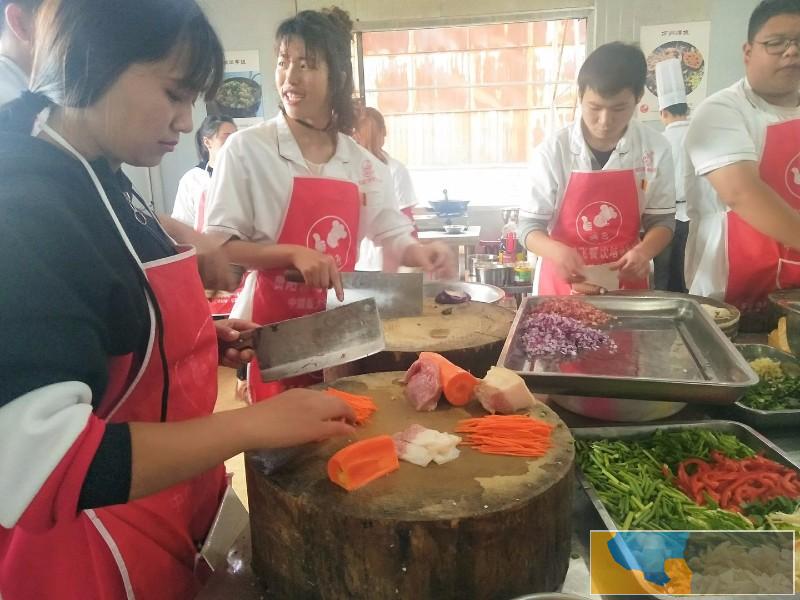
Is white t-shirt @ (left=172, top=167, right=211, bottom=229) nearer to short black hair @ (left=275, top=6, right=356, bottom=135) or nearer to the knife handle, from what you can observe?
short black hair @ (left=275, top=6, right=356, bottom=135)

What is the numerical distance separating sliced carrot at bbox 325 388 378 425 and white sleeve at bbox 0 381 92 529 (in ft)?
1.69

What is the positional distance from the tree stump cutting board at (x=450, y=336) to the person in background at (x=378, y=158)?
118 centimetres

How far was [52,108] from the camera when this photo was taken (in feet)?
3.11

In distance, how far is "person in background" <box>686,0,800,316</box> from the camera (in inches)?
81.8

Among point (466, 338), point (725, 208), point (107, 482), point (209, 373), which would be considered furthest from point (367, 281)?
point (725, 208)

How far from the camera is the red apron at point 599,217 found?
2637 millimetres

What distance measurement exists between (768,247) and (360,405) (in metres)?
1.87

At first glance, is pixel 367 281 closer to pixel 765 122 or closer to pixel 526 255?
pixel 765 122

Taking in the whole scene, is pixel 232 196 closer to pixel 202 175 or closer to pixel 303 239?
pixel 303 239

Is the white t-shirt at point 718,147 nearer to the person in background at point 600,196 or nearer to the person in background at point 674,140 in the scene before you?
the person in background at point 600,196

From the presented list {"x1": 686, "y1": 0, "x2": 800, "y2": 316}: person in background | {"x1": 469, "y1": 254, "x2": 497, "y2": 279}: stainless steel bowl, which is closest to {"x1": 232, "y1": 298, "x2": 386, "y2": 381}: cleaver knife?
{"x1": 686, "y1": 0, "x2": 800, "y2": 316}: person in background

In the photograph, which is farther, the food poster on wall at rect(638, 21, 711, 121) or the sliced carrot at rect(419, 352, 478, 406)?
the food poster on wall at rect(638, 21, 711, 121)

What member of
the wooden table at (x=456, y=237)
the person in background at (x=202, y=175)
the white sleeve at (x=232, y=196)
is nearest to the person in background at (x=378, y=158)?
the wooden table at (x=456, y=237)

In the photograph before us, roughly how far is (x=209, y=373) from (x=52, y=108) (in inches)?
21.6
